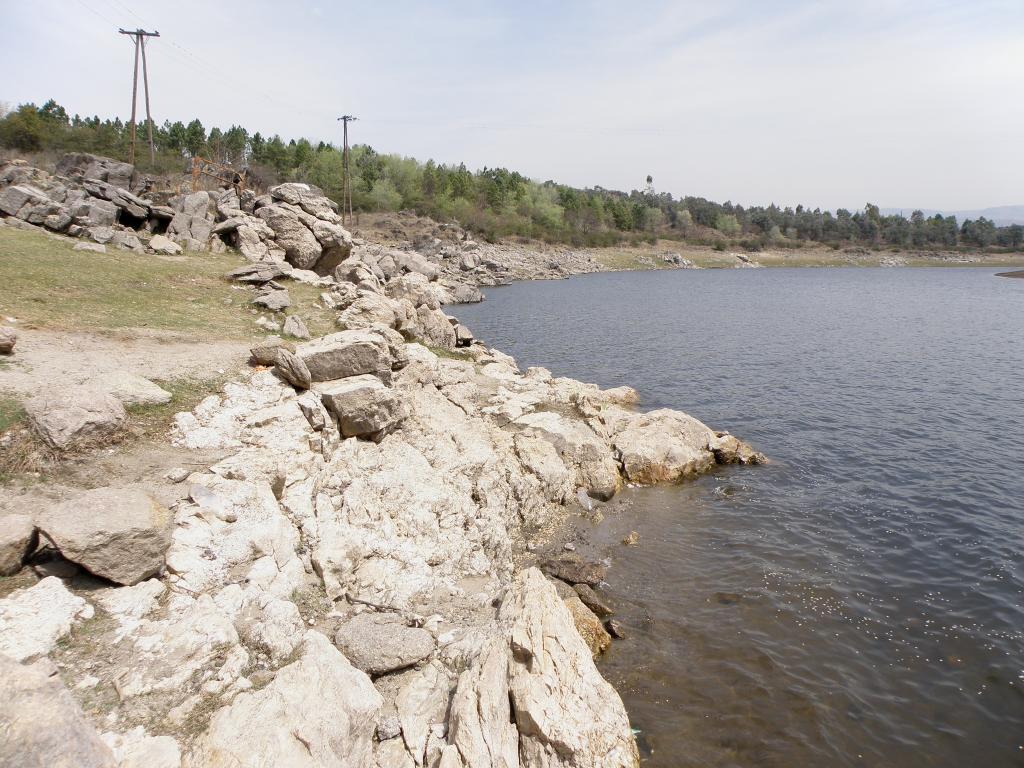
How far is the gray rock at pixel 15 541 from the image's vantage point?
7742 mm

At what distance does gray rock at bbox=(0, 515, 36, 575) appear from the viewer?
305 inches

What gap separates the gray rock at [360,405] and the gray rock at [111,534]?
18.2 ft

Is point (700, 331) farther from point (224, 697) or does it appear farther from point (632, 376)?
point (224, 697)

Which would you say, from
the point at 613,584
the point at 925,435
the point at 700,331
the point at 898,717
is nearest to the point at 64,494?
the point at 613,584

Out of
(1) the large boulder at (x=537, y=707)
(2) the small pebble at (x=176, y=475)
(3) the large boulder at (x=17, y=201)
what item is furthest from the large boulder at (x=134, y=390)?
→ (3) the large boulder at (x=17, y=201)

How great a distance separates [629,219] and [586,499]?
174m

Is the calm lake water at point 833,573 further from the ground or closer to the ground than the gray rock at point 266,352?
closer to the ground

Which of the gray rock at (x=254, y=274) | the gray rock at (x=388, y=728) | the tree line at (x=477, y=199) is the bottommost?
the gray rock at (x=388, y=728)

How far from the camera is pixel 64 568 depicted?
8.23m

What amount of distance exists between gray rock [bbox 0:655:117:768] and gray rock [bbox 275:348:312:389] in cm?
932

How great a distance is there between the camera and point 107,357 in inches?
574

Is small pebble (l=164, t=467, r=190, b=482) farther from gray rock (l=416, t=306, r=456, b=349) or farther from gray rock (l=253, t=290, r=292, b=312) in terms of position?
gray rock (l=416, t=306, r=456, b=349)

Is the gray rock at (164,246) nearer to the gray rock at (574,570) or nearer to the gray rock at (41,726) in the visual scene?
the gray rock at (574,570)

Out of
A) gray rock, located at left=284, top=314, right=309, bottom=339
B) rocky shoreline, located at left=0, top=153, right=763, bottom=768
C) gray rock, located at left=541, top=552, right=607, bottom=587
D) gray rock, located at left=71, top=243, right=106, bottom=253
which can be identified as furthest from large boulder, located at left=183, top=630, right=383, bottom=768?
gray rock, located at left=71, top=243, right=106, bottom=253
